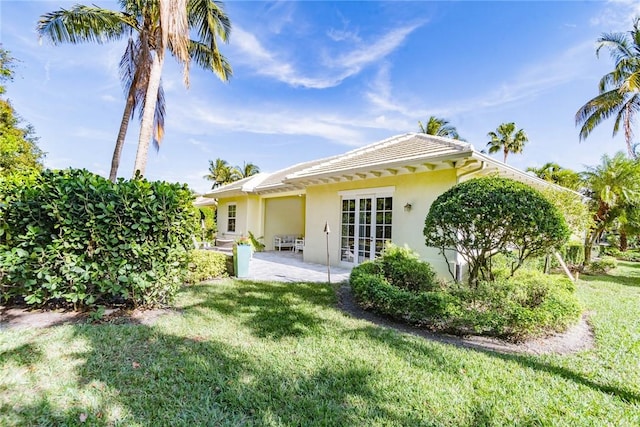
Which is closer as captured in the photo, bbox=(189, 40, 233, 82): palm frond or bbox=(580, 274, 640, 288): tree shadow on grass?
bbox=(580, 274, 640, 288): tree shadow on grass

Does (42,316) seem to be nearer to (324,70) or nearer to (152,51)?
(152,51)

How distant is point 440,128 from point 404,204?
24078 millimetres

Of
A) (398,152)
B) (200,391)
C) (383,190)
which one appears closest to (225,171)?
(383,190)

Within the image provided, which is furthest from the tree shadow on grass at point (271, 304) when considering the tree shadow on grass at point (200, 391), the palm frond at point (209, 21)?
the palm frond at point (209, 21)

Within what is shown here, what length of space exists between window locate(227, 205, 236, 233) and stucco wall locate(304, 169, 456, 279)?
9197 mm

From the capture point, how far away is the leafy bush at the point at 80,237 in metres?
4.90

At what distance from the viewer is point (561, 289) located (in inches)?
239

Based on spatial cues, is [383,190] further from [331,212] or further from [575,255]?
[575,255]

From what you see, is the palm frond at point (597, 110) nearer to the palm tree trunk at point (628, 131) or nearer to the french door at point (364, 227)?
the palm tree trunk at point (628, 131)

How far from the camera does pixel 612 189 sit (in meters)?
13.7

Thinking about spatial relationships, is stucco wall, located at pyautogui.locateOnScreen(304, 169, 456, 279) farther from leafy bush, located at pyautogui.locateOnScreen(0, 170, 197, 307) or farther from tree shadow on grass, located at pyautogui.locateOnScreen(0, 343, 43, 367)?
tree shadow on grass, located at pyautogui.locateOnScreen(0, 343, 43, 367)

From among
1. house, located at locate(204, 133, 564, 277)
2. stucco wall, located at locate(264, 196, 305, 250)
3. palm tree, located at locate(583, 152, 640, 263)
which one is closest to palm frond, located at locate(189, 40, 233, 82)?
house, located at locate(204, 133, 564, 277)

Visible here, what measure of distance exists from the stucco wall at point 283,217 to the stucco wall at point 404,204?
6063mm

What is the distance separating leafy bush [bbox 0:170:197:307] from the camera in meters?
4.90
